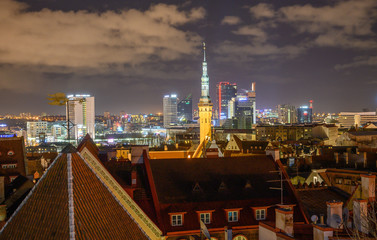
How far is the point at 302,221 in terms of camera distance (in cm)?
2331

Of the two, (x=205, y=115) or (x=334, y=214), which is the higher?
(x=205, y=115)

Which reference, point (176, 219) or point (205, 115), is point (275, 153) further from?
point (205, 115)

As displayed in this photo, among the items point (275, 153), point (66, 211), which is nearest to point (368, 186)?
point (275, 153)

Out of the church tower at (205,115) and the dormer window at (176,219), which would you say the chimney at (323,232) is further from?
the church tower at (205,115)

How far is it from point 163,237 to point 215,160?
765 centimetres

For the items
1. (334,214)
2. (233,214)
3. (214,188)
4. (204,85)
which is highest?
(204,85)

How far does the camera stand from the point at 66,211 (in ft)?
38.2

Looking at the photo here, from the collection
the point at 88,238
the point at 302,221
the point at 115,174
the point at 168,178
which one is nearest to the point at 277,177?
the point at 302,221

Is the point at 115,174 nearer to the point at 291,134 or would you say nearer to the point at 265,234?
the point at 265,234

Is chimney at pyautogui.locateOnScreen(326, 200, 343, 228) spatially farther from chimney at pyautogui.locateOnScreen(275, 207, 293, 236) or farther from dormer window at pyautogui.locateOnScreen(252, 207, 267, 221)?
dormer window at pyautogui.locateOnScreen(252, 207, 267, 221)

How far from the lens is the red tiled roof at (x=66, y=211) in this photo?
37.9 feet

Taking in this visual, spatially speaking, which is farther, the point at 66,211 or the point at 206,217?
the point at 206,217

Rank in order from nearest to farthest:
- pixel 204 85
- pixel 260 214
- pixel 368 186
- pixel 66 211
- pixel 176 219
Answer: pixel 66 211
pixel 176 219
pixel 368 186
pixel 260 214
pixel 204 85

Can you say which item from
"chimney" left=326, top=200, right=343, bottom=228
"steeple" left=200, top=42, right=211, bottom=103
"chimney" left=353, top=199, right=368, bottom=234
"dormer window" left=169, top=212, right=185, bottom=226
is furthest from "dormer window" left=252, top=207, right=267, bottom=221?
"steeple" left=200, top=42, right=211, bottom=103
